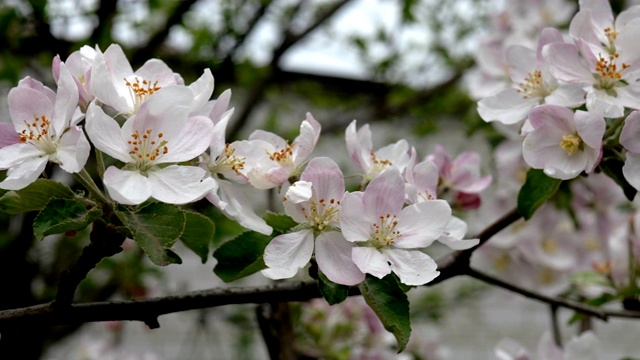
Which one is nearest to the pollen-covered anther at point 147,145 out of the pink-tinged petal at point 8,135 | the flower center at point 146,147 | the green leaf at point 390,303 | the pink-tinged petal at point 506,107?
the flower center at point 146,147

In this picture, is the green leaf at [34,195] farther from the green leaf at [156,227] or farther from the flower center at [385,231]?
the flower center at [385,231]

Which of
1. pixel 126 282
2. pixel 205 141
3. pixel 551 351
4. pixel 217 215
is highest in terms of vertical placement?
pixel 205 141

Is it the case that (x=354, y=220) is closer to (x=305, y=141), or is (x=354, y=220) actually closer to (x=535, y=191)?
(x=305, y=141)

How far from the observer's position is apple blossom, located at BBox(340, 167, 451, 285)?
65cm

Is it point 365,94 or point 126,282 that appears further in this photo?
point 365,94

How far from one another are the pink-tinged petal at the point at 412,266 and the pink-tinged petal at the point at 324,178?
7 centimetres

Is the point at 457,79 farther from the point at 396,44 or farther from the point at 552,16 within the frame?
the point at 552,16

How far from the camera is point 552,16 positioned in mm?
1786

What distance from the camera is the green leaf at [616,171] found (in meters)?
0.77

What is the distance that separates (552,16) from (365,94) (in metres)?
1.76

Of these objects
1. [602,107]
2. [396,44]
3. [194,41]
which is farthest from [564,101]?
[396,44]

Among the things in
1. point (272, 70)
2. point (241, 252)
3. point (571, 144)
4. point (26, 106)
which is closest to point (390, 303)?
point (241, 252)

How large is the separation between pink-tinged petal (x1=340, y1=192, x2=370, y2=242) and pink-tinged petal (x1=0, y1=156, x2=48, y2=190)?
0.26 meters

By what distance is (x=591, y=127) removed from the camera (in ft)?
2.38
